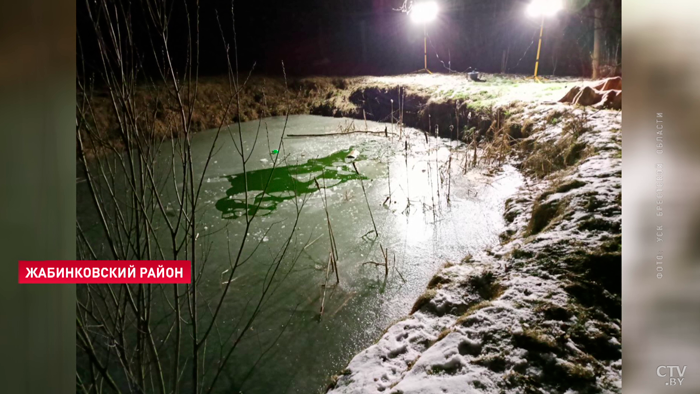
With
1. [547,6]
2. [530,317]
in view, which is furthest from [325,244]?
[547,6]

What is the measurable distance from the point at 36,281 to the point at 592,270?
6.43ft

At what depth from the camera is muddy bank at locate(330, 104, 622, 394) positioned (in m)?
1.46

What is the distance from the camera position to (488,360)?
60.7 inches

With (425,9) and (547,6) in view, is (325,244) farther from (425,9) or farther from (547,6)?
(425,9)

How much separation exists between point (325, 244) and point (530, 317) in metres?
1.65

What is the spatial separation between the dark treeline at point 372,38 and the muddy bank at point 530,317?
5.98 meters

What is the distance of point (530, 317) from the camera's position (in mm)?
1659

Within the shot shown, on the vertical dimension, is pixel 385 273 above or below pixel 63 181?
below

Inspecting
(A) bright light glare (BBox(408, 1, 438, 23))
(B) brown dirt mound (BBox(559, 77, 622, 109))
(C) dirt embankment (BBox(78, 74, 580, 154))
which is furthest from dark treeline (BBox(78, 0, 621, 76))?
(B) brown dirt mound (BBox(559, 77, 622, 109))

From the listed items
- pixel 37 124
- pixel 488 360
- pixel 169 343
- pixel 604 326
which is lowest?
pixel 169 343

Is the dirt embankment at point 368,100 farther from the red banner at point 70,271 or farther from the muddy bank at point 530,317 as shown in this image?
the red banner at point 70,271

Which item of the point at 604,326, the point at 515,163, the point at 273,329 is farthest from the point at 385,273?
the point at 515,163

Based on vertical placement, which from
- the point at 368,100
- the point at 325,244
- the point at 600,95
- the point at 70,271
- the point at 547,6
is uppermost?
the point at 547,6

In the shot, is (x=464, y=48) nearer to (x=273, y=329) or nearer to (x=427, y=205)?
(x=427, y=205)
